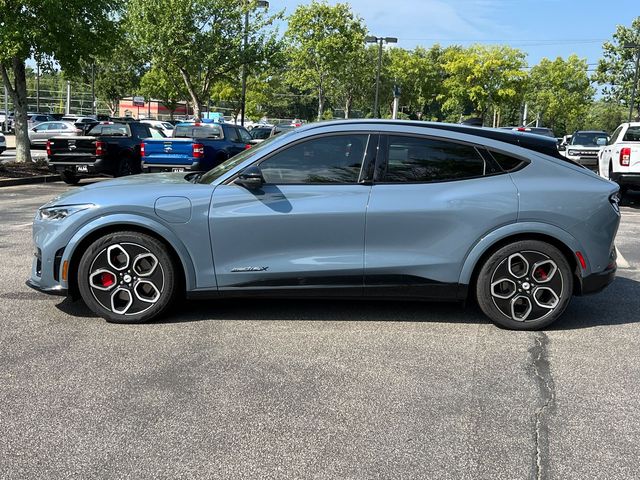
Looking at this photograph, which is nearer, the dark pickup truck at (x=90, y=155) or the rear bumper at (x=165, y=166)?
the rear bumper at (x=165, y=166)

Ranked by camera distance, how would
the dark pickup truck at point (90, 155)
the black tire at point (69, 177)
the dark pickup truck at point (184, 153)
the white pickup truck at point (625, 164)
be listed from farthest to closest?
the black tire at point (69, 177) < the dark pickup truck at point (90, 155) < the dark pickup truck at point (184, 153) < the white pickup truck at point (625, 164)

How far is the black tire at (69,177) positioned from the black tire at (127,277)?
12.2m

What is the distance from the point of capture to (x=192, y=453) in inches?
118

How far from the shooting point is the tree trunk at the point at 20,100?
1662cm

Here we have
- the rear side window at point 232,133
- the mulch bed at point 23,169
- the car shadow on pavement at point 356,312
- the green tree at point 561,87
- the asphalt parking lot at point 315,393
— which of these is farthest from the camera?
the green tree at point 561,87

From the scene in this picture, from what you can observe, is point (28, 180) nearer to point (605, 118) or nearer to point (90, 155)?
point (90, 155)

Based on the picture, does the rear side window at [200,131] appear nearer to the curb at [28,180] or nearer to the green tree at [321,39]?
the curb at [28,180]

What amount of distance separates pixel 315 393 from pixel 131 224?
6.74ft

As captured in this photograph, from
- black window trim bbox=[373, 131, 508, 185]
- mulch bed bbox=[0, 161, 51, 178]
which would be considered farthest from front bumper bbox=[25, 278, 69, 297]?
mulch bed bbox=[0, 161, 51, 178]

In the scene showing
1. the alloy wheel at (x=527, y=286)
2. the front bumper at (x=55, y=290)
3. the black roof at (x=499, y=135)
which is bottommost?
the front bumper at (x=55, y=290)

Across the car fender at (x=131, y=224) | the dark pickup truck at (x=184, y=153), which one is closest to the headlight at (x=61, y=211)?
the car fender at (x=131, y=224)

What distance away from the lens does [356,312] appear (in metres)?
5.29

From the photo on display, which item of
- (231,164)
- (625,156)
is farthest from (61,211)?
(625,156)

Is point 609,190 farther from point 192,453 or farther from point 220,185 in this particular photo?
point 192,453
